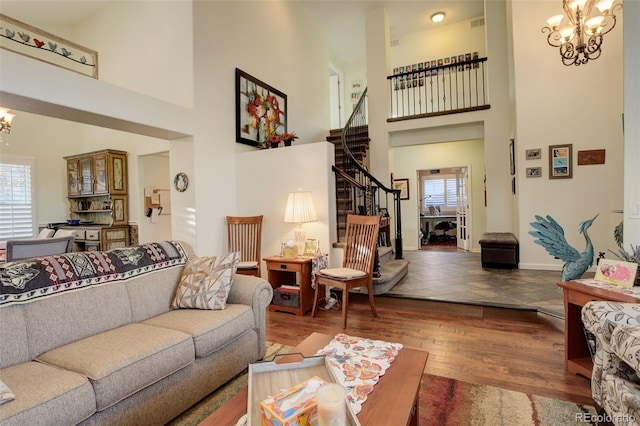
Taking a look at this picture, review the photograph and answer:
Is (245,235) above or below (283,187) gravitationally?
below

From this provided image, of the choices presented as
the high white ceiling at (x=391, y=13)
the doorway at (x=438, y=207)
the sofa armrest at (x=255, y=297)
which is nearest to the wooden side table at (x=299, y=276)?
the sofa armrest at (x=255, y=297)

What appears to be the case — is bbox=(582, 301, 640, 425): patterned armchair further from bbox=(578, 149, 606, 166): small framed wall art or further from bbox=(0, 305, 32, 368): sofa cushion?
bbox=(578, 149, 606, 166): small framed wall art

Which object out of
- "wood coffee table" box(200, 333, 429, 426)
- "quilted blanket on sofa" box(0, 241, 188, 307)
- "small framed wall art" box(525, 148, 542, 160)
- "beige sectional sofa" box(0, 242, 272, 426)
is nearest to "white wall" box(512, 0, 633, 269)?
"small framed wall art" box(525, 148, 542, 160)

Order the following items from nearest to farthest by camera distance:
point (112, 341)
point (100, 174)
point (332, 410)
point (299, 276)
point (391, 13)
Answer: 1. point (332, 410)
2. point (112, 341)
3. point (299, 276)
4. point (100, 174)
5. point (391, 13)

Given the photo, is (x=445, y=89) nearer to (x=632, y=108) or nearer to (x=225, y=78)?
(x=225, y=78)

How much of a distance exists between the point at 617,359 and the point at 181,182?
422cm

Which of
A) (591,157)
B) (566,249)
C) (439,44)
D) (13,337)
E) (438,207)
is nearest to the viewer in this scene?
(13,337)

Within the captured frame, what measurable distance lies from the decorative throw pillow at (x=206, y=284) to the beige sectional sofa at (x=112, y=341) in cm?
6

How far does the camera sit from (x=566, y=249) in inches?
99.3

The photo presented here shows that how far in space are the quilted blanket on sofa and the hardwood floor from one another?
134 cm

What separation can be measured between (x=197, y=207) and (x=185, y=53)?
1954mm

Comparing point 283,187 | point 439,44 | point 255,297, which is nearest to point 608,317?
point 255,297

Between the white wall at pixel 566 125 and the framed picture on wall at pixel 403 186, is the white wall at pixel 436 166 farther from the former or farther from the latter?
the white wall at pixel 566 125

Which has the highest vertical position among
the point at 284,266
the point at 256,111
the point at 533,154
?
the point at 256,111
